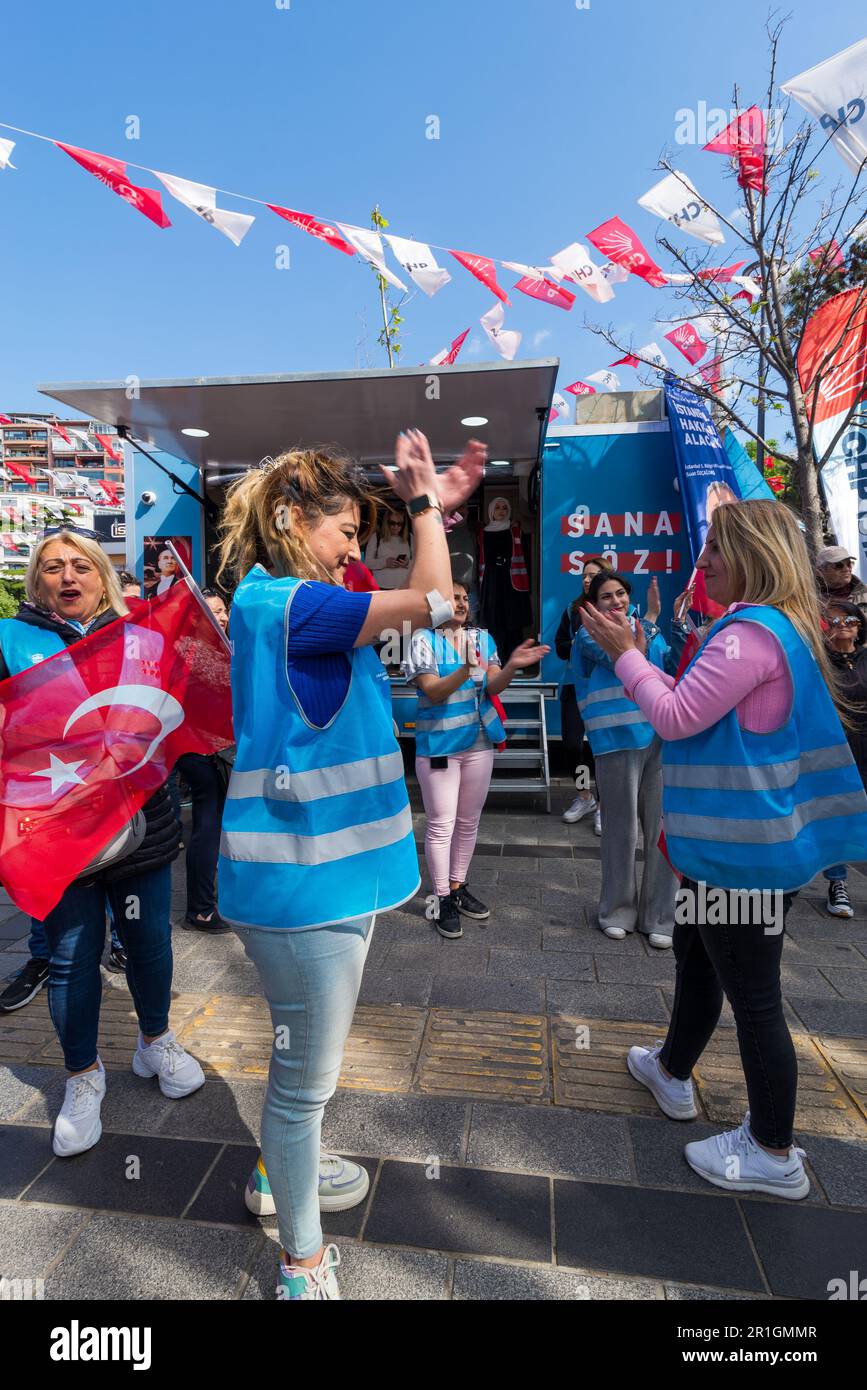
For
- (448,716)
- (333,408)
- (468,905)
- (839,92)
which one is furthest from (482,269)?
(468,905)

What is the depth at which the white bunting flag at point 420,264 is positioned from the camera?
7141 mm

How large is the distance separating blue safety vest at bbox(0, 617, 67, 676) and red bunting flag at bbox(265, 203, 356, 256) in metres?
5.53

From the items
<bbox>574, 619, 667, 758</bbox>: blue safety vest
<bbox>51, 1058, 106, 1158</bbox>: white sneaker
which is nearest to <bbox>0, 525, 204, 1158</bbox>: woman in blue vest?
<bbox>51, 1058, 106, 1158</bbox>: white sneaker

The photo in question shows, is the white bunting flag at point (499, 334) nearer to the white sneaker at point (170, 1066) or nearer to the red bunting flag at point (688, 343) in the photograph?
the red bunting flag at point (688, 343)

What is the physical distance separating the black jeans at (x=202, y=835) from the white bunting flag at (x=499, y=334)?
7.23 meters

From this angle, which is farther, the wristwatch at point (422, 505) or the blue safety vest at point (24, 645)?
the blue safety vest at point (24, 645)

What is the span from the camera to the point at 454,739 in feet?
13.2

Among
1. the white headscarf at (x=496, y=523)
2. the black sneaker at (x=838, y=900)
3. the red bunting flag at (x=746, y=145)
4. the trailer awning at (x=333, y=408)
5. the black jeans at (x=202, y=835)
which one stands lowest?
the black sneaker at (x=838, y=900)

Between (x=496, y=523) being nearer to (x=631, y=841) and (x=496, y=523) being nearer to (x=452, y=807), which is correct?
(x=452, y=807)

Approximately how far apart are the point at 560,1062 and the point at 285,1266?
1.41m

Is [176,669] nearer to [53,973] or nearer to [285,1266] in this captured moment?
[53,973]

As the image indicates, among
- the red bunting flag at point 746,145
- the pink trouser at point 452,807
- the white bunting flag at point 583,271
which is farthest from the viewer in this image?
the white bunting flag at point 583,271

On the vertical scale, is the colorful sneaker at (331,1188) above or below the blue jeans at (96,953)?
below

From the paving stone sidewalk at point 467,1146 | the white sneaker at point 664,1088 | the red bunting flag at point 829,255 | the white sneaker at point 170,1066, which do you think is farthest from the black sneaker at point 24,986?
the red bunting flag at point 829,255
